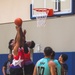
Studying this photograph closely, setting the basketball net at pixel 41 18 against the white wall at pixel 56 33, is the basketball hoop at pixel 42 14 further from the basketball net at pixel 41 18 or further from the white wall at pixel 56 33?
the white wall at pixel 56 33

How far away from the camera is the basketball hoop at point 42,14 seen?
8.94m

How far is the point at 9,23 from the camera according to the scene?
35.8 feet

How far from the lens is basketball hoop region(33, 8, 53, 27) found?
29.3 ft

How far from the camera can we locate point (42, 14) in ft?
30.1

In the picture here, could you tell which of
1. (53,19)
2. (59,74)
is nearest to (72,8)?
(53,19)

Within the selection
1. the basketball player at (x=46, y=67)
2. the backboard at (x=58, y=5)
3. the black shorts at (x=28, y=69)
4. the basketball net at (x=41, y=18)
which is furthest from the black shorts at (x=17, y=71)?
the backboard at (x=58, y=5)

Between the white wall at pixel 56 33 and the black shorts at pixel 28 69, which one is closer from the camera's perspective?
the black shorts at pixel 28 69

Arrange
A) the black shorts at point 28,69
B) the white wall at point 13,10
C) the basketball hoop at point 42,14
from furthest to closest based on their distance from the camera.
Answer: the white wall at point 13,10 → the basketball hoop at point 42,14 → the black shorts at point 28,69

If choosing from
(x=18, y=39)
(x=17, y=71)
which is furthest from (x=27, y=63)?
(x=18, y=39)

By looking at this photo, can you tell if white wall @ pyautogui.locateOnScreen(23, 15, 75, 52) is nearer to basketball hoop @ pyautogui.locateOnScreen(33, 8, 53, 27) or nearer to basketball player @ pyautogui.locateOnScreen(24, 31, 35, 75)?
basketball hoop @ pyautogui.locateOnScreen(33, 8, 53, 27)

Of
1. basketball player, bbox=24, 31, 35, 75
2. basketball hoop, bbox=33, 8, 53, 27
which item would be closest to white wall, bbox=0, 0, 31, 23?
basketball hoop, bbox=33, 8, 53, 27

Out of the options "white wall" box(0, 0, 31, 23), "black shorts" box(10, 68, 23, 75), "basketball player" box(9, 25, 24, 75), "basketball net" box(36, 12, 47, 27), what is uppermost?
"white wall" box(0, 0, 31, 23)

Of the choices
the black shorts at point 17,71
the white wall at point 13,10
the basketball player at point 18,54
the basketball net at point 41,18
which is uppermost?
the white wall at point 13,10

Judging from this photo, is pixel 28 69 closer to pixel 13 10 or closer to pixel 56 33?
pixel 56 33
